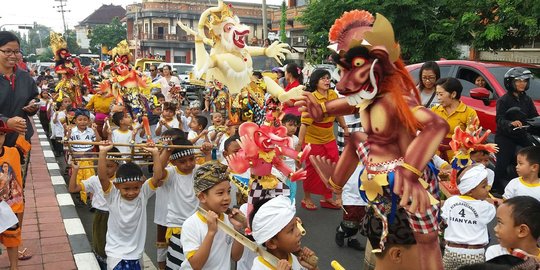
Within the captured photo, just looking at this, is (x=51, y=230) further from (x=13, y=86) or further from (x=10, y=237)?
(x=13, y=86)

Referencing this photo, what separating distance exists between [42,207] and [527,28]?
30.6ft

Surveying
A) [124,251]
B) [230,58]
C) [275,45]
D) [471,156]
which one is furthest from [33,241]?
[471,156]

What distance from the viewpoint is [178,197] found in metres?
4.23

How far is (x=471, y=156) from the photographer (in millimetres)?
4359

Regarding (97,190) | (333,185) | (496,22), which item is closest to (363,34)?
(333,185)

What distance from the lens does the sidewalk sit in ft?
14.9

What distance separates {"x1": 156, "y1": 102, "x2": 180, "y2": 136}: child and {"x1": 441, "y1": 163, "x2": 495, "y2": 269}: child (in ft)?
15.6

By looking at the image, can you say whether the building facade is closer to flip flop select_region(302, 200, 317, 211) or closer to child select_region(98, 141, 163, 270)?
flip flop select_region(302, 200, 317, 211)

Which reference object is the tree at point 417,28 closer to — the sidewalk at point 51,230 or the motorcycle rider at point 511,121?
the motorcycle rider at point 511,121

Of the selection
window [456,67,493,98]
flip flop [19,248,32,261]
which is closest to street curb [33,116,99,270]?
flip flop [19,248,32,261]

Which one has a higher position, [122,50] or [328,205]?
[122,50]

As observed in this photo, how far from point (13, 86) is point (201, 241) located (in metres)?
2.69

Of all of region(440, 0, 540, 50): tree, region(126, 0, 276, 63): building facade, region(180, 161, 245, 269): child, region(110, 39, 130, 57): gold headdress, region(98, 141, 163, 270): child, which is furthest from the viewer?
region(126, 0, 276, 63): building facade

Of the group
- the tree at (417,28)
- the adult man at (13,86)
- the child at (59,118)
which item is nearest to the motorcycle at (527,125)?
the adult man at (13,86)
